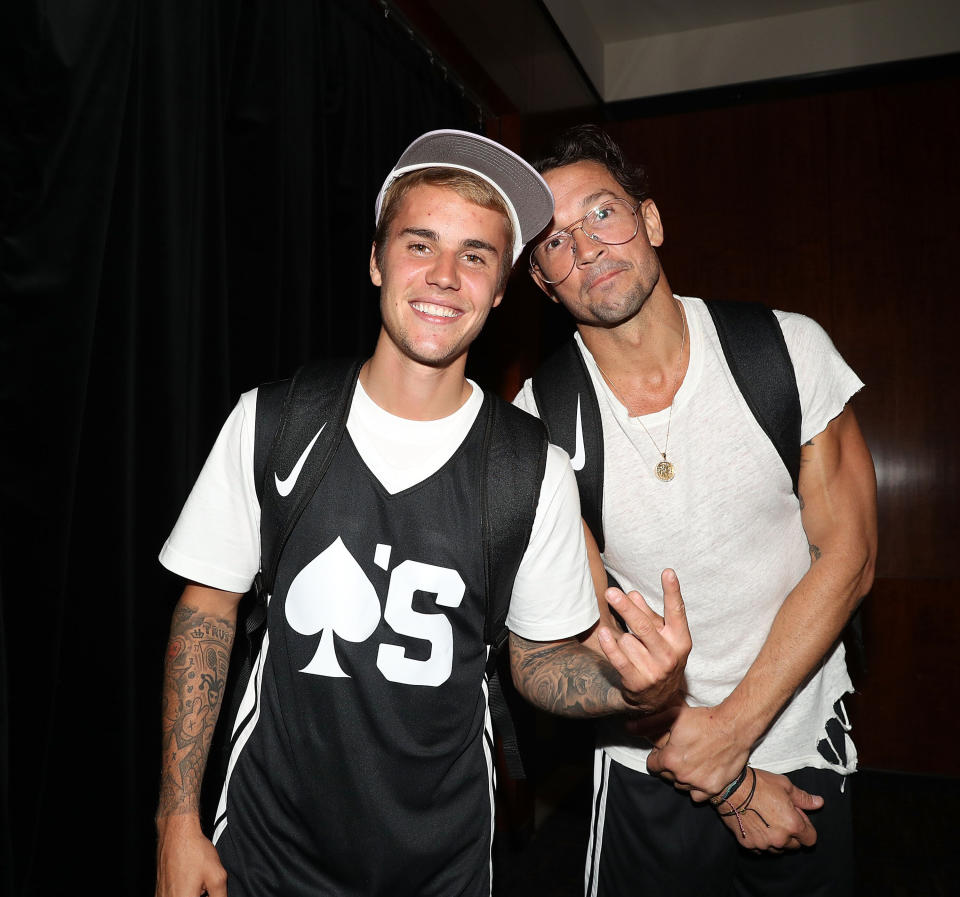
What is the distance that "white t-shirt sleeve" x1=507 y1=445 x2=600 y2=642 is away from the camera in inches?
53.1

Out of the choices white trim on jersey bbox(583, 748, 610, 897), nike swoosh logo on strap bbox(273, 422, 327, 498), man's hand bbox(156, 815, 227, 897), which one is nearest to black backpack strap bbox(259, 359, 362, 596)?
nike swoosh logo on strap bbox(273, 422, 327, 498)

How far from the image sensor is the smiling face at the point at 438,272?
1390mm

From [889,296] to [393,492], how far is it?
367 cm

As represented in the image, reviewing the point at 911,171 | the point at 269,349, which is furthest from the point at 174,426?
the point at 911,171

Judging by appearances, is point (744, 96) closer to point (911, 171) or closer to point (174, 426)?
point (911, 171)

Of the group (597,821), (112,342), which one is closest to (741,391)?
(597,821)

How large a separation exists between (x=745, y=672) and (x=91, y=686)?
136 cm

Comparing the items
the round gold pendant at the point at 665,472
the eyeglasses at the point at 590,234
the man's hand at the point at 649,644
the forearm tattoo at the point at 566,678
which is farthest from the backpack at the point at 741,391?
the man's hand at the point at 649,644

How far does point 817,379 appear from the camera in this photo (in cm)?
158

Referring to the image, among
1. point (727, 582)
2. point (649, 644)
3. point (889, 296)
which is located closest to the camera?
point (649, 644)

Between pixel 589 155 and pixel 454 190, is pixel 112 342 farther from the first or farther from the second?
pixel 589 155

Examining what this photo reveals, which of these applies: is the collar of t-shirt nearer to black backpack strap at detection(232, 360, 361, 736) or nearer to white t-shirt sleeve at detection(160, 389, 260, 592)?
black backpack strap at detection(232, 360, 361, 736)

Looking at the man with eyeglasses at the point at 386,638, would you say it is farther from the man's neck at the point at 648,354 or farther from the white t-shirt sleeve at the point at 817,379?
the white t-shirt sleeve at the point at 817,379

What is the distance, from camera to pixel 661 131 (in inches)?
174
